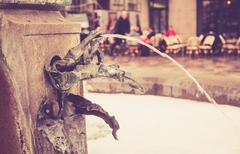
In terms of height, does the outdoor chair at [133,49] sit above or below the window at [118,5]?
below

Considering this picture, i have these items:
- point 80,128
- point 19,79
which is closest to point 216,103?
point 80,128

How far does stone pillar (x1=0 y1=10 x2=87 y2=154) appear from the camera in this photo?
183 centimetres

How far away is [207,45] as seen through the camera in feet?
47.3

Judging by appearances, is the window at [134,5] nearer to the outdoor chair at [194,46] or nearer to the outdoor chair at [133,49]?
the outdoor chair at [133,49]

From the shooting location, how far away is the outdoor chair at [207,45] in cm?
1422

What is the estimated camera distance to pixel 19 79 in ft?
6.14

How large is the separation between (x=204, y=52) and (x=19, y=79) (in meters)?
13.1

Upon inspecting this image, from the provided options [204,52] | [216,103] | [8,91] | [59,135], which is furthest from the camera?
[204,52]

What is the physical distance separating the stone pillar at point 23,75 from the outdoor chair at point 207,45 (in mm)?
12517

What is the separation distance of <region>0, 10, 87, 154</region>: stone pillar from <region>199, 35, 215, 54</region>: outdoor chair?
41.1 feet

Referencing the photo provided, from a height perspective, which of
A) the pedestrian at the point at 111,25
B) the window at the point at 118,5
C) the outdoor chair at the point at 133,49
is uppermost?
the window at the point at 118,5

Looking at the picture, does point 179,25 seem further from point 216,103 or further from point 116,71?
point 116,71

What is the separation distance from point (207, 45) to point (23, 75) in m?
12.9

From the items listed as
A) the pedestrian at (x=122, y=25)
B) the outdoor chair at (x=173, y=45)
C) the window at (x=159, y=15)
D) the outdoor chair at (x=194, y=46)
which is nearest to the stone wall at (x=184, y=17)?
the window at (x=159, y=15)
